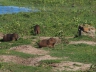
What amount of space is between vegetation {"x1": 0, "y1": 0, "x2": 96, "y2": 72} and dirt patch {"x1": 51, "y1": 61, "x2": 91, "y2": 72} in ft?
1.01

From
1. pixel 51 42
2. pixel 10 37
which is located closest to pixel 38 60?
pixel 51 42

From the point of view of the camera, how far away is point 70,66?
1388 cm

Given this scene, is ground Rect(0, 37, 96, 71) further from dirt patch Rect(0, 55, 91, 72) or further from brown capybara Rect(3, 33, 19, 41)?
brown capybara Rect(3, 33, 19, 41)

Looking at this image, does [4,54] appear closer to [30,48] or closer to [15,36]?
[30,48]

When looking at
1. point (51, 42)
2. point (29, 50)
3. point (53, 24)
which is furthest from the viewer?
point (53, 24)

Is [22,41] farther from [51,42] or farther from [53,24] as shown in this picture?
[53,24]

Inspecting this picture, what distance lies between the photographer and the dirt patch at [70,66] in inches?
533

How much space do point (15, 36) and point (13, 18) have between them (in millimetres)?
7294

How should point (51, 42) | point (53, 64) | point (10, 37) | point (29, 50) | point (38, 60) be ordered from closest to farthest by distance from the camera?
point (53, 64) < point (38, 60) < point (29, 50) < point (51, 42) < point (10, 37)

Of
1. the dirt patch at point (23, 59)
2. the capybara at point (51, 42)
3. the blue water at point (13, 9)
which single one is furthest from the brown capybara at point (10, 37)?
the blue water at point (13, 9)

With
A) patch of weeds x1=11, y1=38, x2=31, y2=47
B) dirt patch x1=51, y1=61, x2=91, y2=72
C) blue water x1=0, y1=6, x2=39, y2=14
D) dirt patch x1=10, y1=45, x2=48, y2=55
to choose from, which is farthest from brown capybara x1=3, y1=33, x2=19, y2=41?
blue water x1=0, y1=6, x2=39, y2=14

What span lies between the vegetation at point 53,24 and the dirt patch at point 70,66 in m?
0.31

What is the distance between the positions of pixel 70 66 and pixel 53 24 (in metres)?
11.3

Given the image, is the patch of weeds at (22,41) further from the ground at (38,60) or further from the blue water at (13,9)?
the blue water at (13,9)
